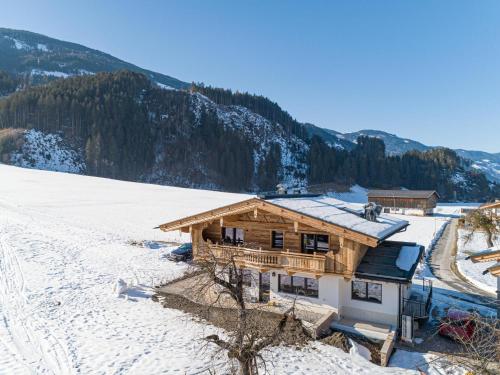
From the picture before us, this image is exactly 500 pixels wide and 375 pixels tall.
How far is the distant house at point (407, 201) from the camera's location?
263 ft

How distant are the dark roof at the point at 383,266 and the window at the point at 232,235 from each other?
24.3 feet

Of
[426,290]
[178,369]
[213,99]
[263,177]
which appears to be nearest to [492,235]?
[426,290]

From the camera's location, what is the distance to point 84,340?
17.1 meters

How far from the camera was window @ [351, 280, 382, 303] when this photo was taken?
19547mm

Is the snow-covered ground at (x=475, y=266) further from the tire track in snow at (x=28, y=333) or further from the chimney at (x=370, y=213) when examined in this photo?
the tire track in snow at (x=28, y=333)

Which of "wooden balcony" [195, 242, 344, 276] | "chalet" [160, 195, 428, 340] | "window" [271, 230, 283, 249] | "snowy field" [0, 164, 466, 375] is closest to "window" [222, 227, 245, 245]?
"chalet" [160, 195, 428, 340]

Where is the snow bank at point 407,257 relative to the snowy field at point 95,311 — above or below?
above

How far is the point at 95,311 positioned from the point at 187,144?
145 metres

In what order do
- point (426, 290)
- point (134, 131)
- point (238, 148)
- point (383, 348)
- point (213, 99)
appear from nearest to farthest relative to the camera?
point (383, 348)
point (426, 290)
point (134, 131)
point (238, 148)
point (213, 99)

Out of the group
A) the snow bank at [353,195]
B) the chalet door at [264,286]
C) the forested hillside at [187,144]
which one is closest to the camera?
the chalet door at [264,286]

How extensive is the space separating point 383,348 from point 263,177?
143 meters

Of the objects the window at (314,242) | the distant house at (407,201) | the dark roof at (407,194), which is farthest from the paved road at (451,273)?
the dark roof at (407,194)

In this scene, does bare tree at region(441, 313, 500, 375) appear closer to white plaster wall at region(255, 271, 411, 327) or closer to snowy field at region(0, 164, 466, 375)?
white plaster wall at region(255, 271, 411, 327)

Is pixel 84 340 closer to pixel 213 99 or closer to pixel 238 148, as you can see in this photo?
pixel 238 148
